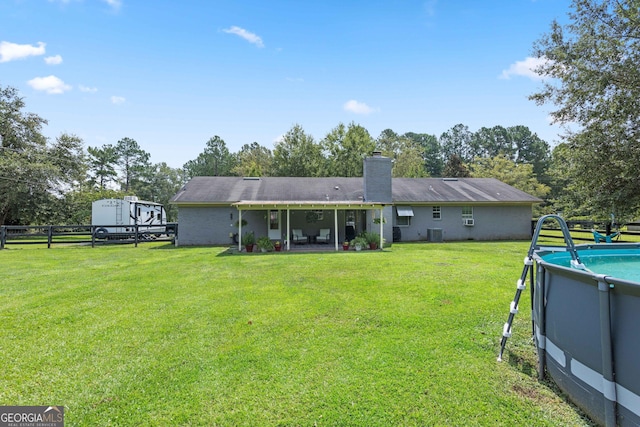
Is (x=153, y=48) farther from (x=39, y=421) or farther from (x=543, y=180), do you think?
(x=543, y=180)

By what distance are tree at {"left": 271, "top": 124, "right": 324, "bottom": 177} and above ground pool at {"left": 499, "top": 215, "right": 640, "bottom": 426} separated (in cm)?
3126

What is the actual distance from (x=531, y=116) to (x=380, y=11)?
29.9ft

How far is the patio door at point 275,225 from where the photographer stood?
1658cm

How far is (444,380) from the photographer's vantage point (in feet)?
10.4

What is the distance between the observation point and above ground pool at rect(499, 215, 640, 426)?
2014mm

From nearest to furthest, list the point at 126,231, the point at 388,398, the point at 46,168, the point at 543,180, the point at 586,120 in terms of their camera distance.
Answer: the point at 388,398, the point at 586,120, the point at 126,231, the point at 46,168, the point at 543,180

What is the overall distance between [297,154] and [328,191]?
641 inches

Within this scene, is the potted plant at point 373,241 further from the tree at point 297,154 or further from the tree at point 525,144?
the tree at point 525,144

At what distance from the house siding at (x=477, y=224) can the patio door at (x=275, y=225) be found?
6.66 metres

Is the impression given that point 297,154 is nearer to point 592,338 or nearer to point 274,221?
point 274,221

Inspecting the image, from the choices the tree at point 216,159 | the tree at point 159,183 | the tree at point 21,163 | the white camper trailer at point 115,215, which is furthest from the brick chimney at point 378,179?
the tree at point 159,183

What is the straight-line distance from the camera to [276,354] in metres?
3.78

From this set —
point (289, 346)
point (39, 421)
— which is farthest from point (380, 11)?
point (39, 421)

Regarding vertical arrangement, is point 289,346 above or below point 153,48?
below
